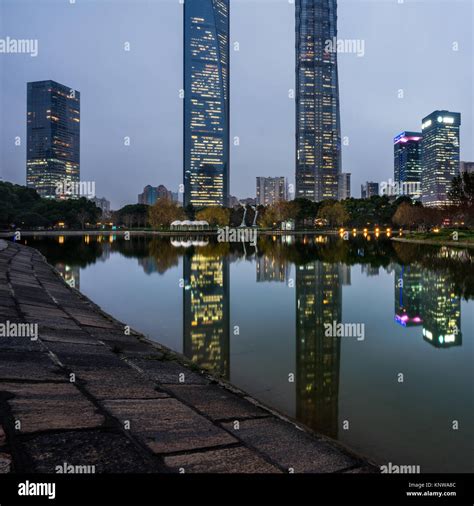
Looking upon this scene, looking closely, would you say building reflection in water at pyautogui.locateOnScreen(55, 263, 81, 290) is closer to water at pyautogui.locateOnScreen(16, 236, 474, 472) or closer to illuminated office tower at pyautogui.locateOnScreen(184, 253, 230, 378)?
water at pyautogui.locateOnScreen(16, 236, 474, 472)

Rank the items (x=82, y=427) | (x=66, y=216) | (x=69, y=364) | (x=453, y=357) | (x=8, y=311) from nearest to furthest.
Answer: (x=82, y=427), (x=69, y=364), (x=453, y=357), (x=8, y=311), (x=66, y=216)

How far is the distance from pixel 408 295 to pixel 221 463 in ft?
61.8

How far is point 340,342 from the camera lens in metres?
13.3

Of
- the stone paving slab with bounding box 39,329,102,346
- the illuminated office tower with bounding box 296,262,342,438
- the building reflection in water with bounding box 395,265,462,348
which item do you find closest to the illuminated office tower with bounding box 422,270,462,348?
the building reflection in water with bounding box 395,265,462,348

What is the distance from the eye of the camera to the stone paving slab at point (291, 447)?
17.8 ft

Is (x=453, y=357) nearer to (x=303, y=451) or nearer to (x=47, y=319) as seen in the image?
(x=303, y=451)

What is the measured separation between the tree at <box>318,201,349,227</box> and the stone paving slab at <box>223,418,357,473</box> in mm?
144433

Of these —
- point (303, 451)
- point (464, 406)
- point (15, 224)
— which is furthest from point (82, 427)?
point (15, 224)

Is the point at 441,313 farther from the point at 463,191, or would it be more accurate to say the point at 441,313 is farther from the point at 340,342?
the point at 463,191

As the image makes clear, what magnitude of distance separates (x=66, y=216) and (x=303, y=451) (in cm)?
14075

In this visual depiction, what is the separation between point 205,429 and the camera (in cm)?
632

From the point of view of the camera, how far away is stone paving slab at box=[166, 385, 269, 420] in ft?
23.6

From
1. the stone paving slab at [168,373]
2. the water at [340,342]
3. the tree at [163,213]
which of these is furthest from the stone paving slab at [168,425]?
the tree at [163,213]

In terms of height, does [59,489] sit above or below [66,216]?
below
